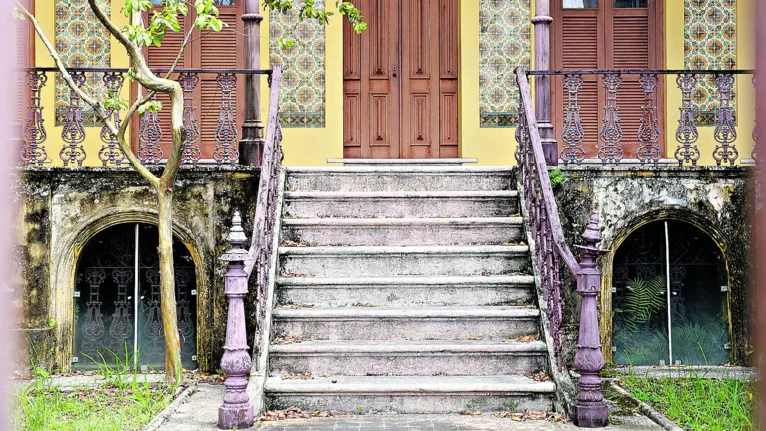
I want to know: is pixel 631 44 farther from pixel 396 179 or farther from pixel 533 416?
pixel 533 416

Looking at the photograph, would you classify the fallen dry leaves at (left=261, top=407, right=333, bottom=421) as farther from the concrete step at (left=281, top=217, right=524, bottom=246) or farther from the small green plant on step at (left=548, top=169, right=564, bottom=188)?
the small green plant on step at (left=548, top=169, right=564, bottom=188)

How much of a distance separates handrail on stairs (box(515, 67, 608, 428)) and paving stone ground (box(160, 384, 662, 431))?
0.24m

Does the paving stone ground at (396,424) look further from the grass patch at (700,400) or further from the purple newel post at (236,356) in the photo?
the grass patch at (700,400)

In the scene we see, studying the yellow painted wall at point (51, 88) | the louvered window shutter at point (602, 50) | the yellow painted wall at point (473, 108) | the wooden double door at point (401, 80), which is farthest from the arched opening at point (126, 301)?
the louvered window shutter at point (602, 50)

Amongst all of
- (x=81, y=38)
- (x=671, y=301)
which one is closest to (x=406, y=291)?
(x=671, y=301)

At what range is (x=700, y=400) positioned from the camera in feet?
20.2

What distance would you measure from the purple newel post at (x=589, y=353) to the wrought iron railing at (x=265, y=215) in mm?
2445

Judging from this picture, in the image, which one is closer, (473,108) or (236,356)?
(236,356)

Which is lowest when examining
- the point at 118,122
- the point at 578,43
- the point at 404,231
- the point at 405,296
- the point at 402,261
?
the point at 405,296

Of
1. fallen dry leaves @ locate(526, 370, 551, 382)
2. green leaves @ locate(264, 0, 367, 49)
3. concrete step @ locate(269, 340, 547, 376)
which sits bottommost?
fallen dry leaves @ locate(526, 370, 551, 382)

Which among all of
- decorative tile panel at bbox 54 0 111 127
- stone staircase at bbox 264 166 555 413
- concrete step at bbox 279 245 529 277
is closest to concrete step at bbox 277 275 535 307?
stone staircase at bbox 264 166 555 413

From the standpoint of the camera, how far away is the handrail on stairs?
18.1ft

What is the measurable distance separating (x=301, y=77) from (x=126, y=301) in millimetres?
3838

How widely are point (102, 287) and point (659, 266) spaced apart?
5.96 metres
